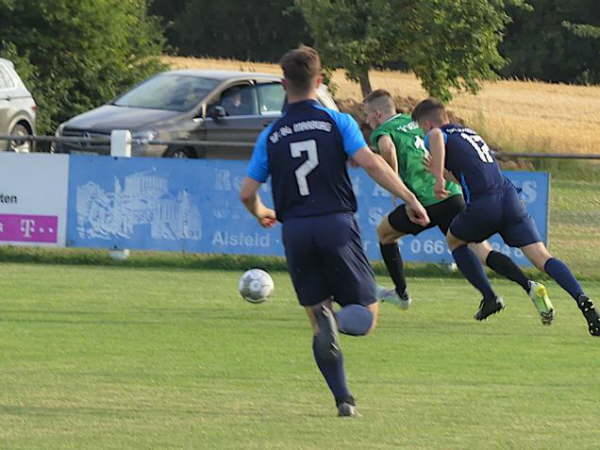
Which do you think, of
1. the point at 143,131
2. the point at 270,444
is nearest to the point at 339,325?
the point at 270,444

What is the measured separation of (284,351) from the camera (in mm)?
10695

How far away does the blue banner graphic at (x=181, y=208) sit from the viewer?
16562 mm

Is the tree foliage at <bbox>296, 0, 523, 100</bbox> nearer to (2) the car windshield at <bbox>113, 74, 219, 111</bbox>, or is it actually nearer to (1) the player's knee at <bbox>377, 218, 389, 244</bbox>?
(2) the car windshield at <bbox>113, 74, 219, 111</bbox>

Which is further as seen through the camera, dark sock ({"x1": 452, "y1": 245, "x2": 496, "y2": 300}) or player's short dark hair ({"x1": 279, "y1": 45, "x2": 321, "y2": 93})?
dark sock ({"x1": 452, "y1": 245, "x2": 496, "y2": 300})

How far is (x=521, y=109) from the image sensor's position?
156ft

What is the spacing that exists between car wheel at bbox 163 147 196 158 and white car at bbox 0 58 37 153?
10.9ft

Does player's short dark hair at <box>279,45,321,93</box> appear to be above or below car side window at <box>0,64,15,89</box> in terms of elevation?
above

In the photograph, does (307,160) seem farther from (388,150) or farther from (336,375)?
(388,150)

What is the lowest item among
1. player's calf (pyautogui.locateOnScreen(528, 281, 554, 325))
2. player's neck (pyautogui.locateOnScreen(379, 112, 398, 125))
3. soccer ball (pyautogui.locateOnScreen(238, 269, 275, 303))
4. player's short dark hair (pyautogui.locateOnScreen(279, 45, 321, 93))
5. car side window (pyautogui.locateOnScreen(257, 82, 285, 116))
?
car side window (pyautogui.locateOnScreen(257, 82, 285, 116))

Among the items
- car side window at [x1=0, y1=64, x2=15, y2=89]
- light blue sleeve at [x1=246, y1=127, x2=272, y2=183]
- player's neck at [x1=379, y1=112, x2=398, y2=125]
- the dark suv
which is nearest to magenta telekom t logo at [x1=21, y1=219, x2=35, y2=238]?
the dark suv

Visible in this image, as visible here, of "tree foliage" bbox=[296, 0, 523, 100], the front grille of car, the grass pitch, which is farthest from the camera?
"tree foliage" bbox=[296, 0, 523, 100]

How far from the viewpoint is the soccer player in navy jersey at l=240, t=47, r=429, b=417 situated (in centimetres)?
799

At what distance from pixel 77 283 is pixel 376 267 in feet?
11.6

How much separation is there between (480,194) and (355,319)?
11.7 feet
